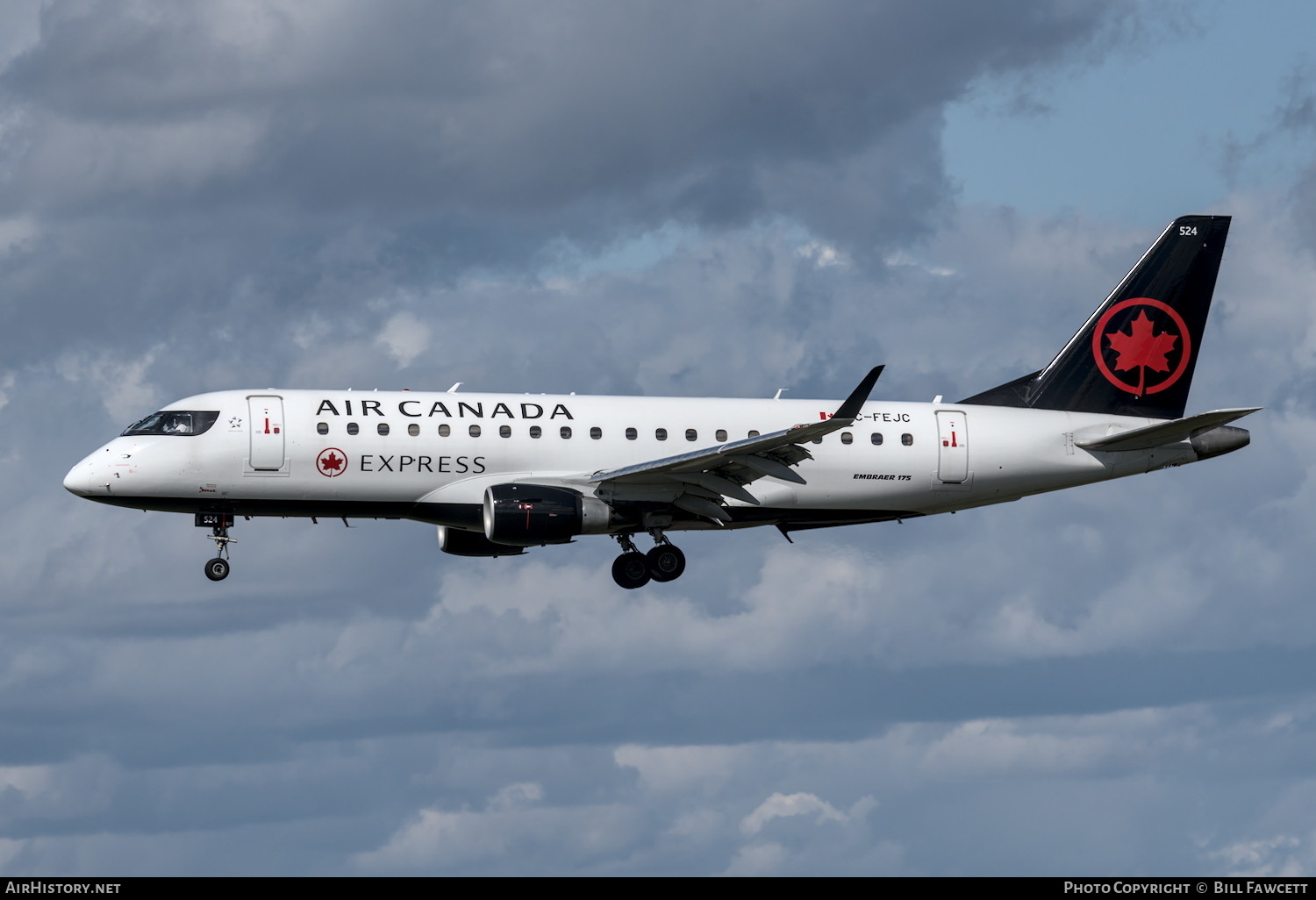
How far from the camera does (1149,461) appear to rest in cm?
6400

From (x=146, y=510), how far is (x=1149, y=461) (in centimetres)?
3156

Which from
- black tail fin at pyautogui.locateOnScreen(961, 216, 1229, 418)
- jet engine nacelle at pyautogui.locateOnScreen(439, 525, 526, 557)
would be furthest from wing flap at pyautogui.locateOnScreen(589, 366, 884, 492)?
black tail fin at pyautogui.locateOnScreen(961, 216, 1229, 418)

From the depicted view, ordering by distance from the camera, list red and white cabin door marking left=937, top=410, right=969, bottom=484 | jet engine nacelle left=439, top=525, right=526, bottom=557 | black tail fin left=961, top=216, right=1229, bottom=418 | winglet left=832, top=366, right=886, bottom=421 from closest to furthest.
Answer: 1. winglet left=832, top=366, right=886, bottom=421
2. red and white cabin door marking left=937, top=410, right=969, bottom=484
3. jet engine nacelle left=439, top=525, right=526, bottom=557
4. black tail fin left=961, top=216, right=1229, bottom=418

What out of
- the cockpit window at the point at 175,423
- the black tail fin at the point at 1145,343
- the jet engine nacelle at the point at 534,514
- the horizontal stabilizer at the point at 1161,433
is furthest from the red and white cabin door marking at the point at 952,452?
the cockpit window at the point at 175,423

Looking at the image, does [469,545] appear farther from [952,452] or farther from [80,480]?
[952,452]

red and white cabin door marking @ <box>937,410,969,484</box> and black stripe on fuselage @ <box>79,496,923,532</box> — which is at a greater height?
red and white cabin door marking @ <box>937,410,969,484</box>

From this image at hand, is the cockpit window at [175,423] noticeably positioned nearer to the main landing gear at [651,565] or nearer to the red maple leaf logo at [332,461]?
the red maple leaf logo at [332,461]

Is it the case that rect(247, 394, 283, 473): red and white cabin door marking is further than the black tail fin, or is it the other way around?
the black tail fin

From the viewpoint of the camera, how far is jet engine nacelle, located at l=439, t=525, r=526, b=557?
2500 inches

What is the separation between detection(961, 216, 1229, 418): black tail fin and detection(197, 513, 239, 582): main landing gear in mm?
Result: 24250

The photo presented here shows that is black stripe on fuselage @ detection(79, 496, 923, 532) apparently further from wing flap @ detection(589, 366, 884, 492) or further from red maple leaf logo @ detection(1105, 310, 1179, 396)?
red maple leaf logo @ detection(1105, 310, 1179, 396)

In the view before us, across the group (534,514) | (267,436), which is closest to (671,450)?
(534,514)
